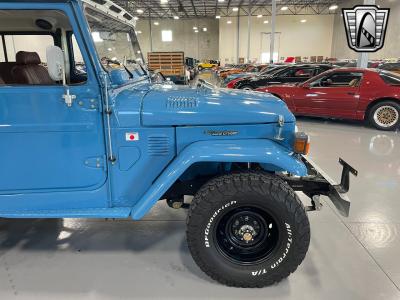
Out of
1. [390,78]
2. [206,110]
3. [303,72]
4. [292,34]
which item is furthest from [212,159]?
[292,34]

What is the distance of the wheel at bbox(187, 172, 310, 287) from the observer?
2.33m

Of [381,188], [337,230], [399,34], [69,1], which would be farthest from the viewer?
[399,34]

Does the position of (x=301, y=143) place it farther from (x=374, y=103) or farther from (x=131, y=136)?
(x=374, y=103)

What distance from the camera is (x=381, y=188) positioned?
168 inches

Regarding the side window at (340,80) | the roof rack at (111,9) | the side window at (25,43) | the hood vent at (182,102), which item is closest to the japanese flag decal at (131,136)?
the hood vent at (182,102)

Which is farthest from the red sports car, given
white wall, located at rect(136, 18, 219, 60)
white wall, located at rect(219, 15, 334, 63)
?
white wall, located at rect(136, 18, 219, 60)

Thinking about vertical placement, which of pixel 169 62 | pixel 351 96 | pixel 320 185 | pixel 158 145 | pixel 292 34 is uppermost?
pixel 292 34

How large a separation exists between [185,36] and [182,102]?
120ft

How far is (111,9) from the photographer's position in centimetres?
287

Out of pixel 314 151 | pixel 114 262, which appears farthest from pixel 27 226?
pixel 314 151

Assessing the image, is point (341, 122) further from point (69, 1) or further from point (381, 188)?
point (69, 1)

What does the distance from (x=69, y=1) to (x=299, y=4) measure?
31.0 meters

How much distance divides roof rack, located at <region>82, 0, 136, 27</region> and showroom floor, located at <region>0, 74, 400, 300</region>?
203 cm

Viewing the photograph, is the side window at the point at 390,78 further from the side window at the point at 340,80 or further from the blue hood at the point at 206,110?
the blue hood at the point at 206,110
